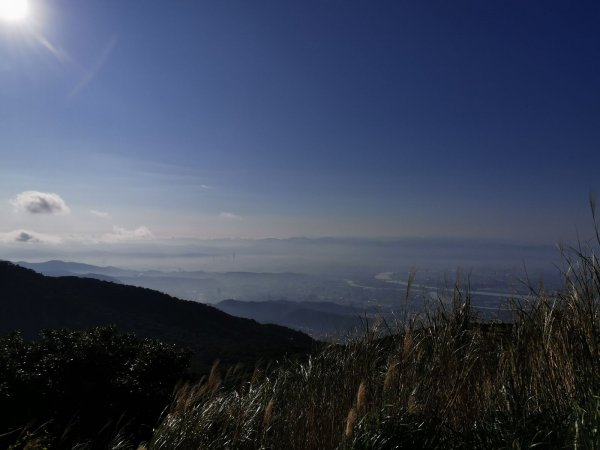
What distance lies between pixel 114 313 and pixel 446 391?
2352 inches

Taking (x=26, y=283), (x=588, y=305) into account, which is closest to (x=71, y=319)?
(x=26, y=283)

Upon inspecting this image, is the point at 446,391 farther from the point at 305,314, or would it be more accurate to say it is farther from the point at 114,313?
the point at 305,314

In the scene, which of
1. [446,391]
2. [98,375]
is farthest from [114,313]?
[446,391]

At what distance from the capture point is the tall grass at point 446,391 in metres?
3.44

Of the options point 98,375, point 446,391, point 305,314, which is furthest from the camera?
point 305,314

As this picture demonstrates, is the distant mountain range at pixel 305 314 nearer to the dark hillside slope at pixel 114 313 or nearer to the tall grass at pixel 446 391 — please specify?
the tall grass at pixel 446 391

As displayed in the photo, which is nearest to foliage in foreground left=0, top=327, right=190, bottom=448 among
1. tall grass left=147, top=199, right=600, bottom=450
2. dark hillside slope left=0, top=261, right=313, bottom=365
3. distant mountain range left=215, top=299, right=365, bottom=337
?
distant mountain range left=215, top=299, right=365, bottom=337

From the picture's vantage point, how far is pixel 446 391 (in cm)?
445

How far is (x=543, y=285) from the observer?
5012mm

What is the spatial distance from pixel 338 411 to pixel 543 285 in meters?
2.54

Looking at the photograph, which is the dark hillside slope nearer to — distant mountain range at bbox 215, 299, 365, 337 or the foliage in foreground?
distant mountain range at bbox 215, 299, 365, 337

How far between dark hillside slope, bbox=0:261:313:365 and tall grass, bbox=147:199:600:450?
1601 inches

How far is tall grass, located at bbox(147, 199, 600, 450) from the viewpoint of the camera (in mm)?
3438

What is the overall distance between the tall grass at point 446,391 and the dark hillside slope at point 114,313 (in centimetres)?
→ 4066
